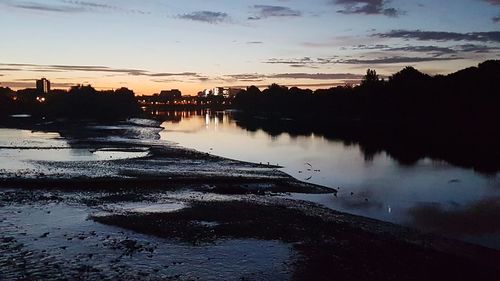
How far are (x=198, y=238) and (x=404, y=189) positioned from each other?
66.9 feet

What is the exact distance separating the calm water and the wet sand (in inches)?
94.3

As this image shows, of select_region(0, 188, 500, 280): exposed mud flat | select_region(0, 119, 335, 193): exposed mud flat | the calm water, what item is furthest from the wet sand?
the calm water

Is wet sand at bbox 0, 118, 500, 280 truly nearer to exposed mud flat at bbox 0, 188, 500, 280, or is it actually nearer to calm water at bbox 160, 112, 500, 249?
exposed mud flat at bbox 0, 188, 500, 280

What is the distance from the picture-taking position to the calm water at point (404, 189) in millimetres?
26406

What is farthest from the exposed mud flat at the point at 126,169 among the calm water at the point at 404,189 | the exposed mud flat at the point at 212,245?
the exposed mud flat at the point at 212,245

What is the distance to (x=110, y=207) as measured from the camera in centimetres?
2797

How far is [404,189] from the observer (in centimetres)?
3662

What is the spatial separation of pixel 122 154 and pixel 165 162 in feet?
30.9

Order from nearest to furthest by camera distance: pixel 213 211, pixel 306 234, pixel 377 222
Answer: pixel 306 234, pixel 377 222, pixel 213 211

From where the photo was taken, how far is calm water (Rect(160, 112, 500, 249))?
86.6ft

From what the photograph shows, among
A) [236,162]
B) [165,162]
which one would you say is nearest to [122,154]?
[165,162]

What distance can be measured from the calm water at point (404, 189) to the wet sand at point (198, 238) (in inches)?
94.3

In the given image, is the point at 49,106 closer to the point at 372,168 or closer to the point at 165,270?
the point at 372,168

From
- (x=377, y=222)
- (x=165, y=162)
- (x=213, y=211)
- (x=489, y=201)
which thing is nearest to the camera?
(x=377, y=222)
